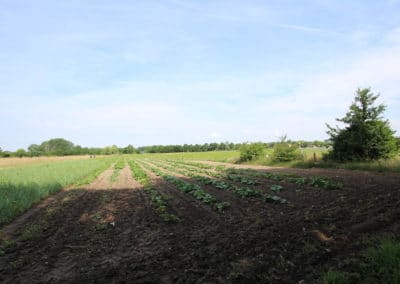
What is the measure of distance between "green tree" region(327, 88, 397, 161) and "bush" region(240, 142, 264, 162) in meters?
13.0

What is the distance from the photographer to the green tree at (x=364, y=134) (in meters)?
Result: 17.2

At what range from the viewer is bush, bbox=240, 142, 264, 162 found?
3186 centimetres

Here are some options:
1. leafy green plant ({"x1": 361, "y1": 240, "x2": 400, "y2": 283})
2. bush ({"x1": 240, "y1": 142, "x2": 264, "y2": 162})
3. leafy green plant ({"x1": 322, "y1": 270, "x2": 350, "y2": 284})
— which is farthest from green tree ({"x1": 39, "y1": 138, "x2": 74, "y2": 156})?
leafy green plant ({"x1": 361, "y1": 240, "x2": 400, "y2": 283})

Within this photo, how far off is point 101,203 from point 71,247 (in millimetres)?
4534

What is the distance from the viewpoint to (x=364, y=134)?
17.8 metres

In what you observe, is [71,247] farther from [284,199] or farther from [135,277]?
[284,199]

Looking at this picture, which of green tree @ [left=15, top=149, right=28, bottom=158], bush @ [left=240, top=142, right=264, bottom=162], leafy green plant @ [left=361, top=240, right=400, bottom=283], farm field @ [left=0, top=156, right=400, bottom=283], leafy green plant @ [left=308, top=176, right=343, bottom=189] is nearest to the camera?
leafy green plant @ [left=361, top=240, right=400, bottom=283]

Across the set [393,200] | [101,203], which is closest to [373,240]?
[393,200]

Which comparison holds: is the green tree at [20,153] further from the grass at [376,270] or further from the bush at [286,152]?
the grass at [376,270]

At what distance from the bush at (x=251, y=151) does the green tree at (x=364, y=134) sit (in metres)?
13.0

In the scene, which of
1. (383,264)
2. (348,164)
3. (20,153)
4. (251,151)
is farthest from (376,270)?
(20,153)

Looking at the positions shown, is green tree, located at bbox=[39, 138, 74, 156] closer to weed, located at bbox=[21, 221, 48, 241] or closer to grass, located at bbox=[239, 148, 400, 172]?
grass, located at bbox=[239, 148, 400, 172]

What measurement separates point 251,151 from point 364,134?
1545 centimetres

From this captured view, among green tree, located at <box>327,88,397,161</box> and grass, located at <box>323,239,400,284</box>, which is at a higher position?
green tree, located at <box>327,88,397,161</box>
